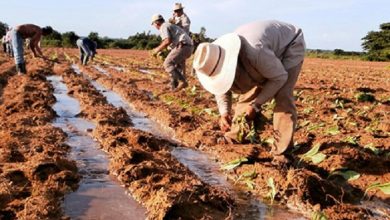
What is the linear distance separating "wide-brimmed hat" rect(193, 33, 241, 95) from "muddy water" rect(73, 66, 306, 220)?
85 centimetres

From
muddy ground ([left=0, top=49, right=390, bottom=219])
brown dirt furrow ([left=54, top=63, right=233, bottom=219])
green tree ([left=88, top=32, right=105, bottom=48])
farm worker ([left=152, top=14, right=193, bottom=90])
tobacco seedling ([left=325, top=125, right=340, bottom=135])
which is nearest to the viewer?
brown dirt furrow ([left=54, top=63, right=233, bottom=219])

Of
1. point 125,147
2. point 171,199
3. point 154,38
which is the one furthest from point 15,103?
point 154,38

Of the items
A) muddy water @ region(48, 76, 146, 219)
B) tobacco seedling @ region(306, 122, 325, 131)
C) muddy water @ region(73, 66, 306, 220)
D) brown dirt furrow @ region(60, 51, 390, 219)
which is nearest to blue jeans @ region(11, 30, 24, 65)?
brown dirt furrow @ region(60, 51, 390, 219)

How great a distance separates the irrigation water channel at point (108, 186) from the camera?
3.31 meters

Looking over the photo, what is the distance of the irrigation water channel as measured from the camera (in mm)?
3312

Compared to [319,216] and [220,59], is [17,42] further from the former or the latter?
[319,216]

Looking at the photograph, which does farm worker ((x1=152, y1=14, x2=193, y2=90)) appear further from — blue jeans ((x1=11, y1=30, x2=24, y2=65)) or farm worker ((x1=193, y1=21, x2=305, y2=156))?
farm worker ((x1=193, y1=21, x2=305, y2=156))

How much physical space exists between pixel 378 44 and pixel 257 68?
140ft

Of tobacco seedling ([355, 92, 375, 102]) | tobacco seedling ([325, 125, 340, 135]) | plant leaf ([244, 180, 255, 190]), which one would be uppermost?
plant leaf ([244, 180, 255, 190])

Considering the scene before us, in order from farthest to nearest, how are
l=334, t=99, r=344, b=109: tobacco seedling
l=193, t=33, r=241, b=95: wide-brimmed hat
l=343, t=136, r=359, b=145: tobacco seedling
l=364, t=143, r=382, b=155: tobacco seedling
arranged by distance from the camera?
l=334, t=99, r=344, b=109: tobacco seedling, l=343, t=136, r=359, b=145: tobacco seedling, l=364, t=143, r=382, b=155: tobacco seedling, l=193, t=33, r=241, b=95: wide-brimmed hat

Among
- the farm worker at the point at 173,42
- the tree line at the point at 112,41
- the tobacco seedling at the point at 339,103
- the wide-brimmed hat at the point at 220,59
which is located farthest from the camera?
the tree line at the point at 112,41

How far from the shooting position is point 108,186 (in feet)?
12.6

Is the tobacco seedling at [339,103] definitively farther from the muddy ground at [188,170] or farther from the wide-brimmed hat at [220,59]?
the wide-brimmed hat at [220,59]

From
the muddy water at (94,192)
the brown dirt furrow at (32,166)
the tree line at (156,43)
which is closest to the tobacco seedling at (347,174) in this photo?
the muddy water at (94,192)
